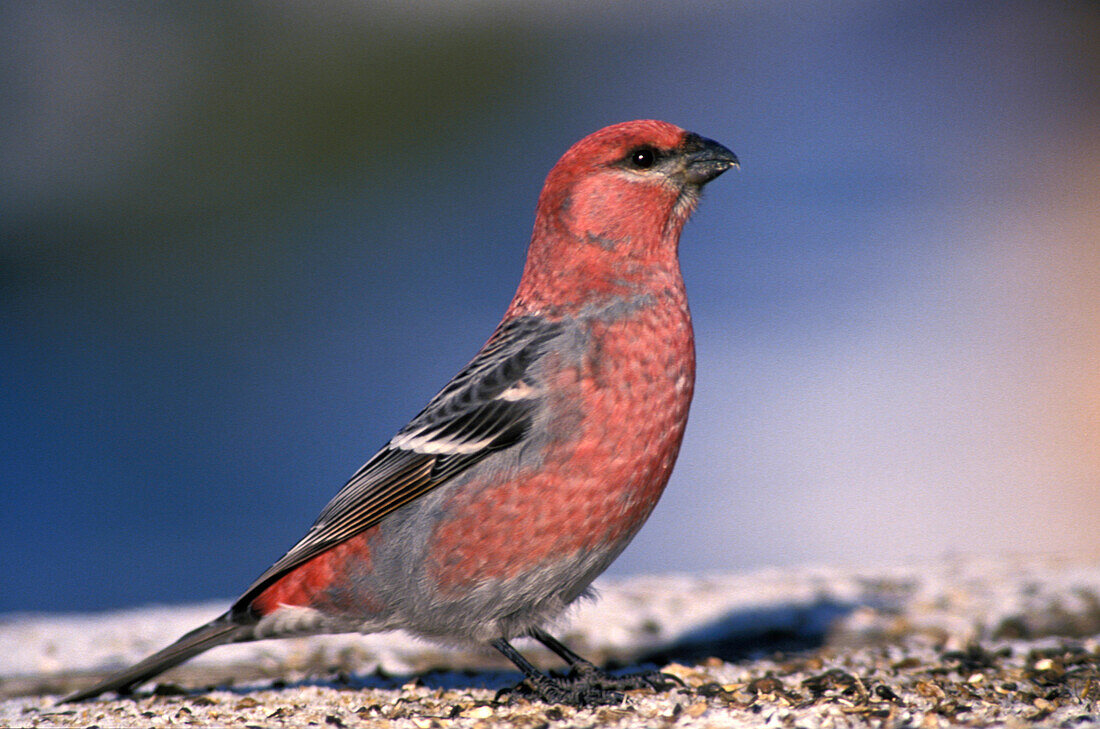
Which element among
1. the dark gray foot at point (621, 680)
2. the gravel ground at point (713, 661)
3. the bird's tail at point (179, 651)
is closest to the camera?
the gravel ground at point (713, 661)

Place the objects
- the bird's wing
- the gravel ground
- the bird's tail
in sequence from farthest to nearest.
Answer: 1. the bird's tail
2. the bird's wing
3. the gravel ground

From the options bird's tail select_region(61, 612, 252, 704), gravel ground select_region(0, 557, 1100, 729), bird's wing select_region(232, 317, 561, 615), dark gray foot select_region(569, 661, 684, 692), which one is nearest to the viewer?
gravel ground select_region(0, 557, 1100, 729)

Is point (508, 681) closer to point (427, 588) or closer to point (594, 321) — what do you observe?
point (427, 588)

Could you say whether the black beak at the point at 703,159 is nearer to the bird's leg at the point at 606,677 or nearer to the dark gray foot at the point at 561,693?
the bird's leg at the point at 606,677

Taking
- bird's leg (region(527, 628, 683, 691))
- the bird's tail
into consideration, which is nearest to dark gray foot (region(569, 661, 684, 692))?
bird's leg (region(527, 628, 683, 691))

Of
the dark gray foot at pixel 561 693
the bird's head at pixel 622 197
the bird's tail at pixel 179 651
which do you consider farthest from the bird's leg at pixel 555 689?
the bird's head at pixel 622 197

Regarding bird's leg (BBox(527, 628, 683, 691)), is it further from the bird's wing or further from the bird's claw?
the bird's wing

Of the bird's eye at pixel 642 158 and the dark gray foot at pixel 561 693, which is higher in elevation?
the bird's eye at pixel 642 158
